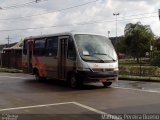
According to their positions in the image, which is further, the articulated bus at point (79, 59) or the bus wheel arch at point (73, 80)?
the bus wheel arch at point (73, 80)

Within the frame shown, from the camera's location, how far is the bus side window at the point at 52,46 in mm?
20184

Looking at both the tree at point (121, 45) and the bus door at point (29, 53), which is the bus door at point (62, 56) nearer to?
the bus door at point (29, 53)

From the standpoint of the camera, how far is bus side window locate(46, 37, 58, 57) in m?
20.2

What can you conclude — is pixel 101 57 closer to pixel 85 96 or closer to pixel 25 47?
pixel 85 96

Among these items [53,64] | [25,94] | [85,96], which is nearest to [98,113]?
[85,96]

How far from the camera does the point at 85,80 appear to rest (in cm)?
1748

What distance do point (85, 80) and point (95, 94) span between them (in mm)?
1888

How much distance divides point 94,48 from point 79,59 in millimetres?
934

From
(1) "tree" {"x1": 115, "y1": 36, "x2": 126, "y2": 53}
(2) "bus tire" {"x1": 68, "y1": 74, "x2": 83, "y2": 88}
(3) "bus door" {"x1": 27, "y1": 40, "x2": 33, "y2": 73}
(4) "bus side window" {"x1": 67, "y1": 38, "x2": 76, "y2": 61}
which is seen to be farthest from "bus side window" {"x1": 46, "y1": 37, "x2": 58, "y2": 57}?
(1) "tree" {"x1": 115, "y1": 36, "x2": 126, "y2": 53}

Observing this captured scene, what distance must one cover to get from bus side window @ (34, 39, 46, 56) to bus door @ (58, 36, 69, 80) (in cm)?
230

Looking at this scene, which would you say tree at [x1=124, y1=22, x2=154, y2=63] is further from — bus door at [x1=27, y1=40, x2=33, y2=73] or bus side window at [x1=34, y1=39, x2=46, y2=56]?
bus side window at [x1=34, y1=39, x2=46, y2=56]

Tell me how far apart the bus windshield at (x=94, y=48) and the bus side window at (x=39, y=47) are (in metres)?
3.82

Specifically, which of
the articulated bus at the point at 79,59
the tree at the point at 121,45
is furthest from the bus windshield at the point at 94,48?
the tree at the point at 121,45

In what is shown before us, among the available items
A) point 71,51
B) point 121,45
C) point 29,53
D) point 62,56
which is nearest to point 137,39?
point 121,45
